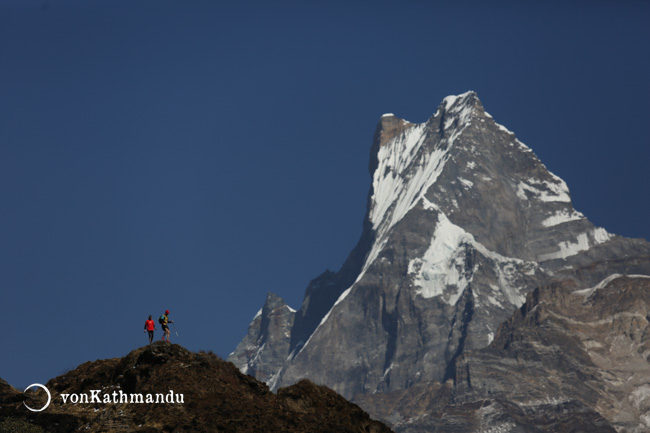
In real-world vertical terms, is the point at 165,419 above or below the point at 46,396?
below

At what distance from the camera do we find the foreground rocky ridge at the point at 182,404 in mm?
52531

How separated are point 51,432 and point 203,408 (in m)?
6.98

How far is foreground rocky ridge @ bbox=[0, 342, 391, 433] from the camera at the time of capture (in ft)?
172

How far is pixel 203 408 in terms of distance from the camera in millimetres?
53625

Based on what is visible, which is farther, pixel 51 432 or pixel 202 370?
pixel 202 370

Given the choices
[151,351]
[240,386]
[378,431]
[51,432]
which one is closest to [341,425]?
[378,431]

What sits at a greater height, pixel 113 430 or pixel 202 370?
pixel 202 370

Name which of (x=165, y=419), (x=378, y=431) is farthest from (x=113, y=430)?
(x=378, y=431)

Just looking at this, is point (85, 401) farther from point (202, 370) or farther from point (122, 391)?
point (202, 370)

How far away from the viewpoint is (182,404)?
53719 mm

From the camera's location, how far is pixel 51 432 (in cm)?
5172

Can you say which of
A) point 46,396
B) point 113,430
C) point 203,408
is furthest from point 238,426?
point 46,396

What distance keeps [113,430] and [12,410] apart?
17.4ft

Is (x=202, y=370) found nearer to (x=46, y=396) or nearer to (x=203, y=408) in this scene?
(x=203, y=408)
